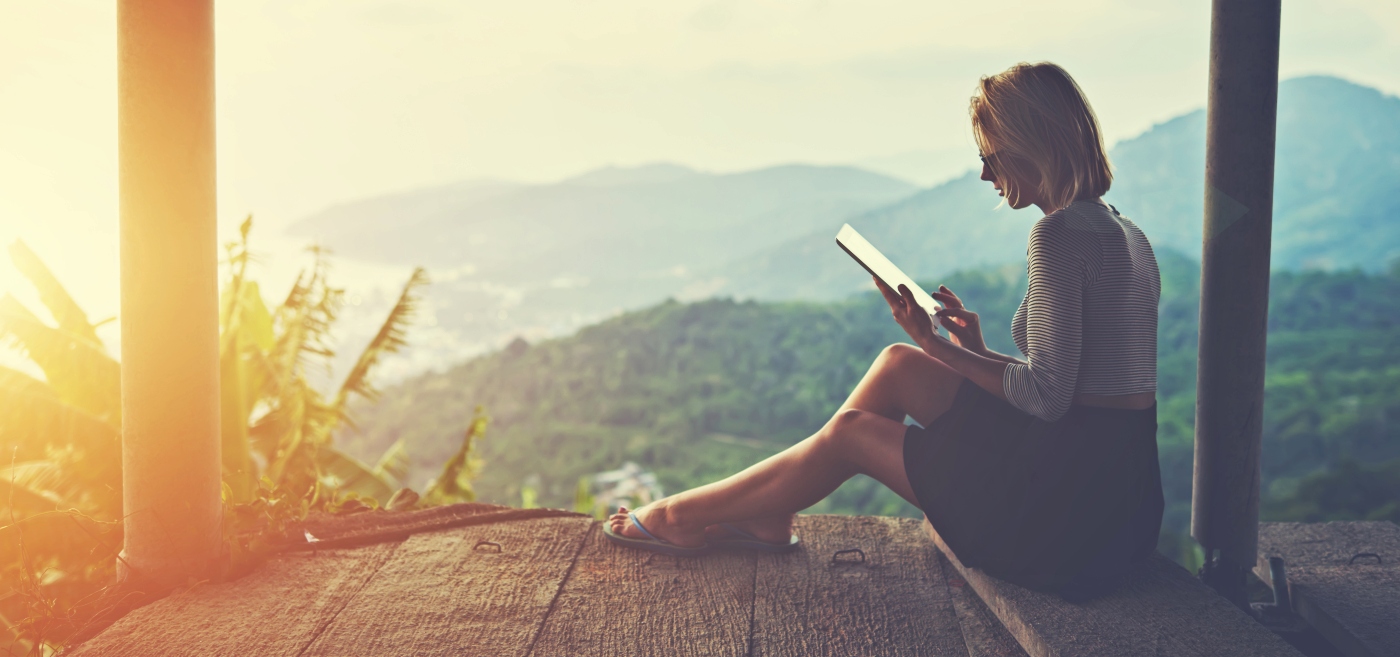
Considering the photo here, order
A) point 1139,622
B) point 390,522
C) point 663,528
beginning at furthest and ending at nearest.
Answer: point 390,522, point 663,528, point 1139,622

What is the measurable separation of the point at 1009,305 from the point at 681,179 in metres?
42.8

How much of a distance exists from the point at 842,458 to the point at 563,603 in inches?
33.7

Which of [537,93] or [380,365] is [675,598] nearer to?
[380,365]

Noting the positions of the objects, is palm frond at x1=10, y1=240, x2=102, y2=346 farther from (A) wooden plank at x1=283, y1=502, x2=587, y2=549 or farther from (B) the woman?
(B) the woman

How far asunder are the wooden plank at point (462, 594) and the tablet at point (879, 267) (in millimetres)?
1237

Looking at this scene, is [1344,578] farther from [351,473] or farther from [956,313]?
[351,473]

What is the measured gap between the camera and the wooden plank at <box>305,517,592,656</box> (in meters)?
2.20

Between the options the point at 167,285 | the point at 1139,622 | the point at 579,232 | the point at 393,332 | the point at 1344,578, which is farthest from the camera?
the point at 579,232

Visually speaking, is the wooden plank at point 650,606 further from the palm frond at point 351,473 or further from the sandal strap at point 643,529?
the palm frond at point 351,473

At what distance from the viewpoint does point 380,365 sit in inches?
270

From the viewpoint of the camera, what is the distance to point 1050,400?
6.99 feet

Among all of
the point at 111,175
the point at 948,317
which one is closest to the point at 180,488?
the point at 111,175

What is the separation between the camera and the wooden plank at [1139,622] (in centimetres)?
196

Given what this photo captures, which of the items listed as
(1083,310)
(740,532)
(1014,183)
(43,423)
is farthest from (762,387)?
(1083,310)
